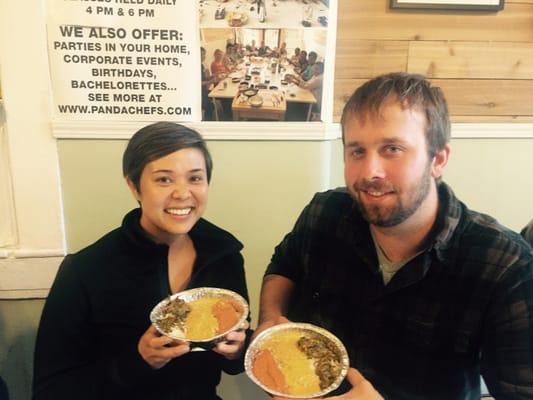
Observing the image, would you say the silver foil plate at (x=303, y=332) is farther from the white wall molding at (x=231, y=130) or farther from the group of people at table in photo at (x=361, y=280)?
the white wall molding at (x=231, y=130)

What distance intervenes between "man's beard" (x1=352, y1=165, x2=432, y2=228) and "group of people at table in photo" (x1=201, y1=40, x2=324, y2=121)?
0.62 m

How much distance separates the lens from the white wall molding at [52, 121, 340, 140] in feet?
4.77

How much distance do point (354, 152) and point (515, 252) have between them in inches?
16.7

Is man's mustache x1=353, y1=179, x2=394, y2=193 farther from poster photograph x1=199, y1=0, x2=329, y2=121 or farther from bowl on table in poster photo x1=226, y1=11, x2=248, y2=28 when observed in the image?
bowl on table in poster photo x1=226, y1=11, x2=248, y2=28

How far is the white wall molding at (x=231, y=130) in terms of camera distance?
1.46 metres

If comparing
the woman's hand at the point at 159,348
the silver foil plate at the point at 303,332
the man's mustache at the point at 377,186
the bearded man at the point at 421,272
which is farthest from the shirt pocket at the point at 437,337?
the woman's hand at the point at 159,348

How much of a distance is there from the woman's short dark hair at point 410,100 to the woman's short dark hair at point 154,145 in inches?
16.5

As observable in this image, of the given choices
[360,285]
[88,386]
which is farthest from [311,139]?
[88,386]

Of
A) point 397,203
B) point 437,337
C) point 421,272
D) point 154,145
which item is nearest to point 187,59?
point 154,145

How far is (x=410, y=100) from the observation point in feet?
3.27

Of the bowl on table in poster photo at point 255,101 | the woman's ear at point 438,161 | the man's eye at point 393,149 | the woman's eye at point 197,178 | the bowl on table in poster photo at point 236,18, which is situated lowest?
the woman's eye at point 197,178

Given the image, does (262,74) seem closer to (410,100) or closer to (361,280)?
(410,100)

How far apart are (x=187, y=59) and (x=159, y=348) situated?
95cm

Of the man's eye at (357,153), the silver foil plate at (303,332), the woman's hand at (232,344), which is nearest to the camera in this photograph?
the silver foil plate at (303,332)
